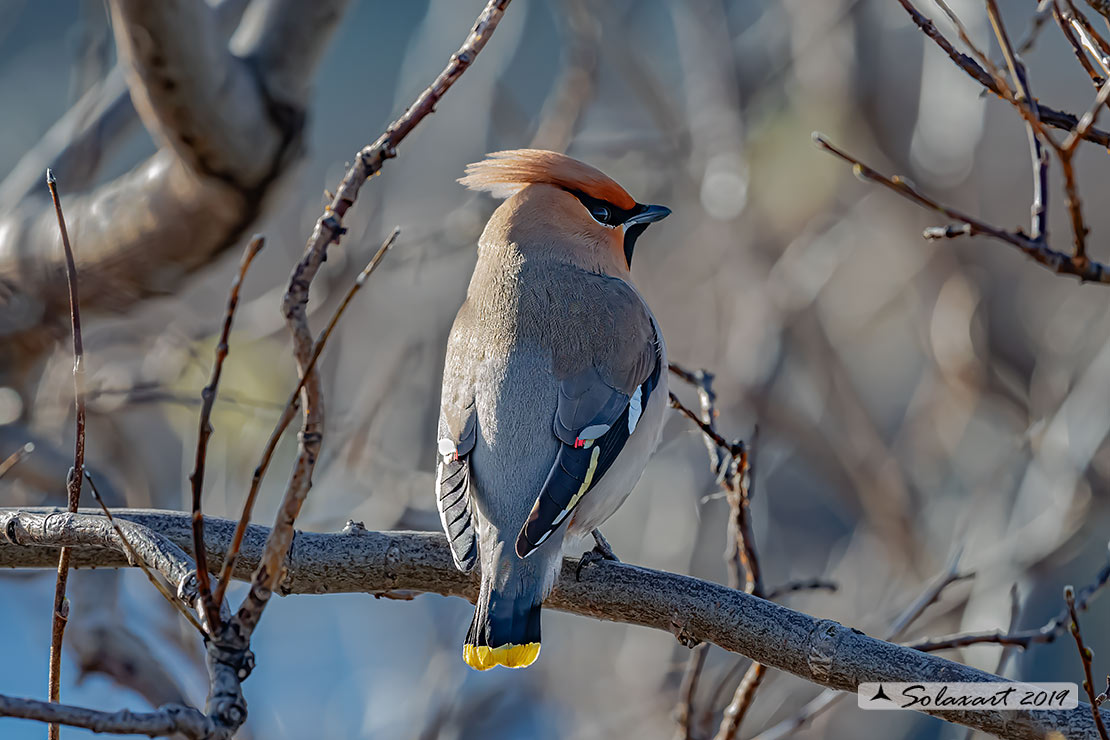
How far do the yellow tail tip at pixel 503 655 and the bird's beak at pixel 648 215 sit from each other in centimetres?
163

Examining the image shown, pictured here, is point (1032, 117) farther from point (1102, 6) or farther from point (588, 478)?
point (588, 478)

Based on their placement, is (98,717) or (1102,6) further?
(1102,6)

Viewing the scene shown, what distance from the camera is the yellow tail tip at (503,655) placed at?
8.75 feet

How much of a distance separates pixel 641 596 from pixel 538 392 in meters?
0.70

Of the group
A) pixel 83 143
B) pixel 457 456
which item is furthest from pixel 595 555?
pixel 83 143

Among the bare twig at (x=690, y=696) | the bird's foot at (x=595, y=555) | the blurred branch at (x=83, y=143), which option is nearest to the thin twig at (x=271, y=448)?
the bird's foot at (x=595, y=555)

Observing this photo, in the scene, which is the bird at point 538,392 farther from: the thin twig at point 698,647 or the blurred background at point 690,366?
the blurred background at point 690,366

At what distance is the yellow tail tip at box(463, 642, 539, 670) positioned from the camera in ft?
8.75

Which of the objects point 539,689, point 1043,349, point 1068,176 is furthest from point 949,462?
point 1068,176

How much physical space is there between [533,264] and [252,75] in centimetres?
117

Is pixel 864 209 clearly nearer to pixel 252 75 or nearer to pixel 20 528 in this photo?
pixel 252 75

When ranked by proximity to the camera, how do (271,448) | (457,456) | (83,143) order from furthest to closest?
(83,143), (457,456), (271,448)

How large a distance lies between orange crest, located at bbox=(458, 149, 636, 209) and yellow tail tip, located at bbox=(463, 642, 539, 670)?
1.62m

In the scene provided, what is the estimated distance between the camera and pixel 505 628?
2695mm
